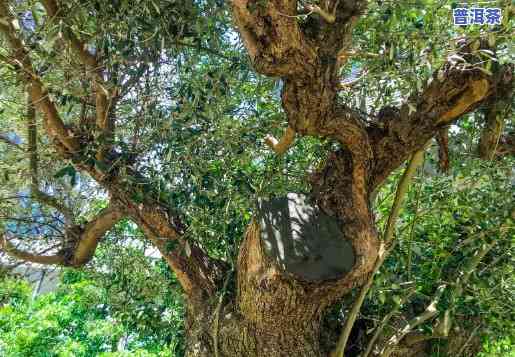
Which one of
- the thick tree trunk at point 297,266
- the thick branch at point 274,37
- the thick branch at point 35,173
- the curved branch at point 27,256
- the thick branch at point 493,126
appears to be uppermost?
the thick branch at point 35,173

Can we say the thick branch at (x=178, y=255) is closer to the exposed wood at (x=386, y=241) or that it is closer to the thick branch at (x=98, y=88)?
the thick branch at (x=98, y=88)

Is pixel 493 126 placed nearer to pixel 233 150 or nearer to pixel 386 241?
pixel 386 241

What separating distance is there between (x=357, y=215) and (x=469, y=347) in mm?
1410

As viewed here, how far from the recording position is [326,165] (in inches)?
114

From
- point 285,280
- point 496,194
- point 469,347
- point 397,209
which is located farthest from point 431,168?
point 285,280

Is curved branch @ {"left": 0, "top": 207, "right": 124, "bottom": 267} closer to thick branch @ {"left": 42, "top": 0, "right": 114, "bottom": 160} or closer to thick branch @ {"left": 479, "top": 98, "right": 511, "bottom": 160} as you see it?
thick branch @ {"left": 42, "top": 0, "right": 114, "bottom": 160}

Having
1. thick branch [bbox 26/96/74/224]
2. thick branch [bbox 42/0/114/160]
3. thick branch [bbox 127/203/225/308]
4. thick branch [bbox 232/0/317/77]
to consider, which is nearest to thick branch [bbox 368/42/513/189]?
thick branch [bbox 232/0/317/77]

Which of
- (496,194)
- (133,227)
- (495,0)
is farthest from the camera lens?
(133,227)

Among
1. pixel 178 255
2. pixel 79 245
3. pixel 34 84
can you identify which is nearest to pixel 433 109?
pixel 178 255

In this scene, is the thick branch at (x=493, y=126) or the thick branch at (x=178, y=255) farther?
the thick branch at (x=178, y=255)

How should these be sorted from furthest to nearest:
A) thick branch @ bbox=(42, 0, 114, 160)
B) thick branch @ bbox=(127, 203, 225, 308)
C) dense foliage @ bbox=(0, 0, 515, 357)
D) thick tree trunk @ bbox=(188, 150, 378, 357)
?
1. thick branch @ bbox=(127, 203, 225, 308)
2. thick branch @ bbox=(42, 0, 114, 160)
3. thick tree trunk @ bbox=(188, 150, 378, 357)
4. dense foliage @ bbox=(0, 0, 515, 357)

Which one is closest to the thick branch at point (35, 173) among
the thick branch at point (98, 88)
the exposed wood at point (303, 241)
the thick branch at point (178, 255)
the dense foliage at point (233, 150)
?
the dense foliage at point (233, 150)

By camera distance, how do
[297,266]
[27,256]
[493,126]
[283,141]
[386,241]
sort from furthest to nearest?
[27,256] < [493,126] < [386,241] < [283,141] < [297,266]

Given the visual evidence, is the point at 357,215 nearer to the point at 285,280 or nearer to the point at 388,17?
the point at 285,280
